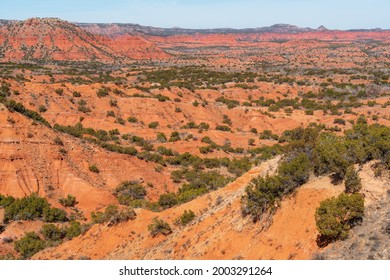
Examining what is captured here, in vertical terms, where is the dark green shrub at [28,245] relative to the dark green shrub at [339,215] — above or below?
below

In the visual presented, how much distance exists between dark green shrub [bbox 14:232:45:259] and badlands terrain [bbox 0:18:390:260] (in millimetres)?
80

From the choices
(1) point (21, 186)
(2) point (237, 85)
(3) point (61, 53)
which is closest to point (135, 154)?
(1) point (21, 186)

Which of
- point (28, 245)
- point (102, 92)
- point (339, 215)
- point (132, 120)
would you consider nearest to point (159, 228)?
point (28, 245)

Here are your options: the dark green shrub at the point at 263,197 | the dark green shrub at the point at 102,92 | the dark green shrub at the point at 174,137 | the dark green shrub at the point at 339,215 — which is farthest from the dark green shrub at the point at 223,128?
the dark green shrub at the point at 339,215

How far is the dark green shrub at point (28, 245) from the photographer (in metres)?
19.2

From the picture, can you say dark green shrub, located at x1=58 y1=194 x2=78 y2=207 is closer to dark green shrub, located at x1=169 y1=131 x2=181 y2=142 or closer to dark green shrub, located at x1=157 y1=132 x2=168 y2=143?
dark green shrub, located at x1=157 y1=132 x2=168 y2=143

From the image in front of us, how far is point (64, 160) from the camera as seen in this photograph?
98.7ft

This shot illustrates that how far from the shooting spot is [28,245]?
772 inches

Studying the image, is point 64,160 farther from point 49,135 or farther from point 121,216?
point 121,216

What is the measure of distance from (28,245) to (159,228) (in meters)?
6.84

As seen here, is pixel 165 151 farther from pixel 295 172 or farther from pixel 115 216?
pixel 295 172

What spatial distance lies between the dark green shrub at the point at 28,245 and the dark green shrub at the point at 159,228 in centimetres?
592

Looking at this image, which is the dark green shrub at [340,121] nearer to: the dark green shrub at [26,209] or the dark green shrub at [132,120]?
the dark green shrub at [132,120]

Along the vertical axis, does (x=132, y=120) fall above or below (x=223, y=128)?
above
